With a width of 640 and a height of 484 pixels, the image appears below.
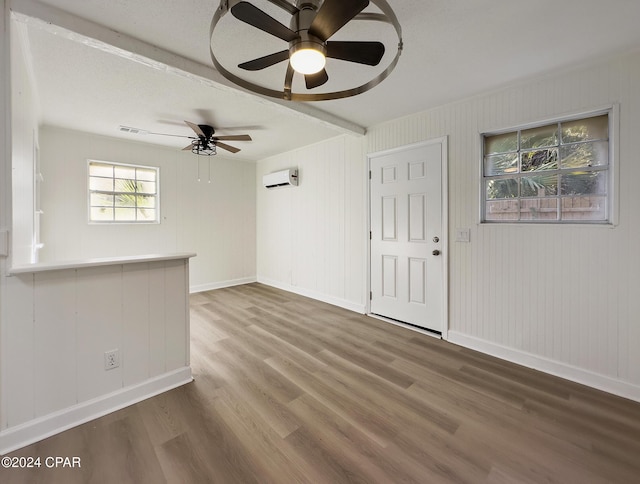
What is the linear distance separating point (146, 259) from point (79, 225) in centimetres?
295

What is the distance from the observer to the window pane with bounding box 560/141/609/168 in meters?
2.22

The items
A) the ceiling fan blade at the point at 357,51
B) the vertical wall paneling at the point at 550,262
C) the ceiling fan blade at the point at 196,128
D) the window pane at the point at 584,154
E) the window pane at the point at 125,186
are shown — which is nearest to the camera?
the ceiling fan blade at the point at 357,51

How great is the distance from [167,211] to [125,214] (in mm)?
586

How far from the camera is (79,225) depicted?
4000 millimetres

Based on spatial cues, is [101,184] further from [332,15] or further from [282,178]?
[332,15]

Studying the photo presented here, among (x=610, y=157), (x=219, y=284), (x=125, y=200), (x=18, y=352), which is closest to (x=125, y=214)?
(x=125, y=200)

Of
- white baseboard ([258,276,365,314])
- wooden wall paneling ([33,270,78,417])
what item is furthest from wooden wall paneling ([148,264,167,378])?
white baseboard ([258,276,365,314])

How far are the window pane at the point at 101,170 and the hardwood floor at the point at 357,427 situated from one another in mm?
3284

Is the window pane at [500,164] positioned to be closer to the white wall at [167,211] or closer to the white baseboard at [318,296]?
the white baseboard at [318,296]

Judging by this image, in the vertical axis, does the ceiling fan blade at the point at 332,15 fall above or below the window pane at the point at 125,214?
above

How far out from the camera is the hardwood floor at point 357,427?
4.72ft

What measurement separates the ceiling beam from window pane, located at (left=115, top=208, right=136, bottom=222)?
2916 mm

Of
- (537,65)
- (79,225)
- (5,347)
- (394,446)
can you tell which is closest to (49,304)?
(5,347)

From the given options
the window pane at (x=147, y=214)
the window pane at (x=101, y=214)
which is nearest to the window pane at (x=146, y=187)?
the window pane at (x=147, y=214)
